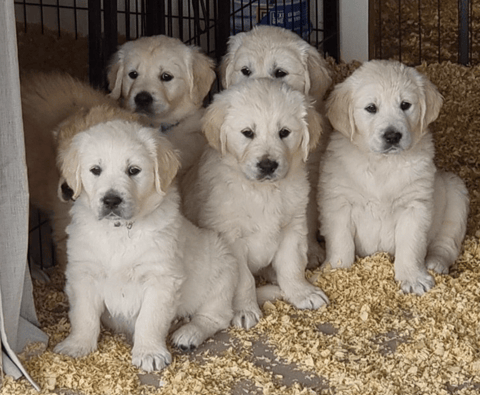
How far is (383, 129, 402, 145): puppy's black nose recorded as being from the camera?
4.34 metres

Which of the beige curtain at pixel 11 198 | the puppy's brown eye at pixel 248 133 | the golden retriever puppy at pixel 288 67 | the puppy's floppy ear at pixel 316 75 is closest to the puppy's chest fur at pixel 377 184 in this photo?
the golden retriever puppy at pixel 288 67

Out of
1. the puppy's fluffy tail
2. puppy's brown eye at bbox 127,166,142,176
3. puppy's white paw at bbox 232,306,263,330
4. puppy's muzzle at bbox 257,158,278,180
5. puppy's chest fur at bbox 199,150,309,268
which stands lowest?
the puppy's fluffy tail

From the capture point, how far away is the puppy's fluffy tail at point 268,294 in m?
4.37

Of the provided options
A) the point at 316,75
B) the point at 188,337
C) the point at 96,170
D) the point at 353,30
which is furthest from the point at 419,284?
the point at 353,30

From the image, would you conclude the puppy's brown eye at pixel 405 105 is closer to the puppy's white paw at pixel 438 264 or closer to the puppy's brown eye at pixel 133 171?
the puppy's white paw at pixel 438 264

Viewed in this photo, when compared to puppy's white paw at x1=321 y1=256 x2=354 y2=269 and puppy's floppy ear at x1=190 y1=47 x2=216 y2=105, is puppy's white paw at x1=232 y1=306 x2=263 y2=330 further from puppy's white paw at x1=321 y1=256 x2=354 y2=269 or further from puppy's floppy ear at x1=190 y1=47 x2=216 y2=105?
puppy's floppy ear at x1=190 y1=47 x2=216 y2=105

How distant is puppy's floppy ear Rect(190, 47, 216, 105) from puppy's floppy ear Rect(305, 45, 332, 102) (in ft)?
1.85

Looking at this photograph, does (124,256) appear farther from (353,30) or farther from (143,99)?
(353,30)

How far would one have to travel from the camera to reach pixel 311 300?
4285mm

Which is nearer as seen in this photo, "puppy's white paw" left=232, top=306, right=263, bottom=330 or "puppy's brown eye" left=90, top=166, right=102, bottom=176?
"puppy's brown eye" left=90, top=166, right=102, bottom=176

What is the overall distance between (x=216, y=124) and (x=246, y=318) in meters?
0.93

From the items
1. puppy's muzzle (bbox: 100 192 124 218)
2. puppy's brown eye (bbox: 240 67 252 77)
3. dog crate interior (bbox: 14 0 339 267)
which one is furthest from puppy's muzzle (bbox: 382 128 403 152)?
dog crate interior (bbox: 14 0 339 267)

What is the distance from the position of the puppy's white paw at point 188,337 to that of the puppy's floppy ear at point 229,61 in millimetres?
1756

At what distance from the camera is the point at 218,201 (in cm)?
426
